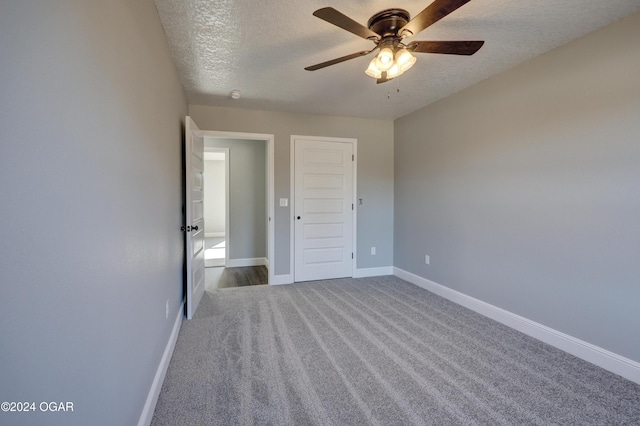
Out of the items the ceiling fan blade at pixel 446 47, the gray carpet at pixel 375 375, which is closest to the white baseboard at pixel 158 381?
the gray carpet at pixel 375 375

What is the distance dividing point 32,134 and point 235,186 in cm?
479

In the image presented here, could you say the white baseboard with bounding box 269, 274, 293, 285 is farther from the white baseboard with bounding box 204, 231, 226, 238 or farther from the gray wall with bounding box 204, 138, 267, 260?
the white baseboard with bounding box 204, 231, 226, 238

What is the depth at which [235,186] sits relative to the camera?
5.35 m

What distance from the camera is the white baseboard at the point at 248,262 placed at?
17.5 ft

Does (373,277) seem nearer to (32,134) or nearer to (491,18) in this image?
(491,18)

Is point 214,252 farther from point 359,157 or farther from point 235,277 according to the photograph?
point 359,157

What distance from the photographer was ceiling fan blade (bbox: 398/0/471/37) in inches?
56.3

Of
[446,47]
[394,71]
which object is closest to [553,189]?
[446,47]

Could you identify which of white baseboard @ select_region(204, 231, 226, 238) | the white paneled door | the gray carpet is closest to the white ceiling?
the white paneled door

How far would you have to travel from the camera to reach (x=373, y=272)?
4.67m

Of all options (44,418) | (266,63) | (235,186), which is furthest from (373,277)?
(44,418)

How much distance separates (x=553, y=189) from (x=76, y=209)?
3.21 meters

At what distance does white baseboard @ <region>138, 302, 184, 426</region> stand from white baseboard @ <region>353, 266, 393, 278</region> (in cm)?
273

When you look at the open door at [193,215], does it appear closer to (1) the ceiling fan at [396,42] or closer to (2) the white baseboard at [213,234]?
(1) the ceiling fan at [396,42]
